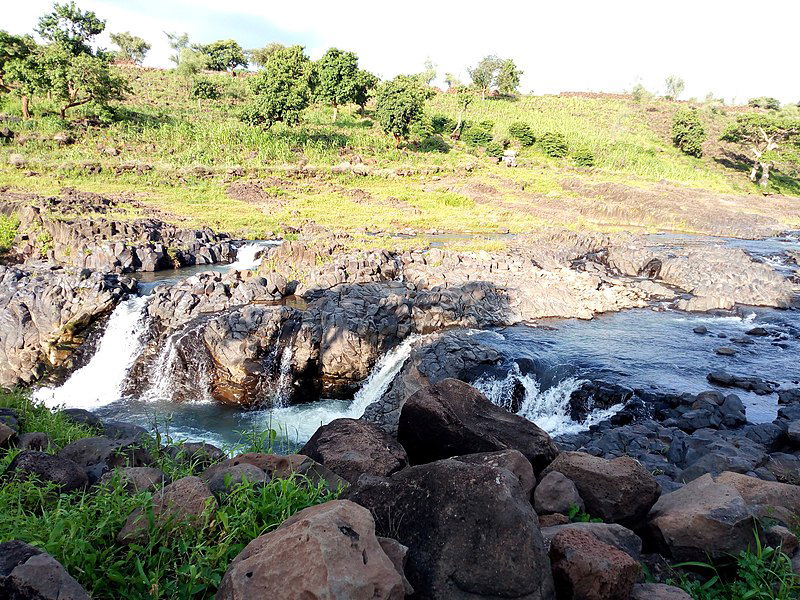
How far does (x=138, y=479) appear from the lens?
454 cm

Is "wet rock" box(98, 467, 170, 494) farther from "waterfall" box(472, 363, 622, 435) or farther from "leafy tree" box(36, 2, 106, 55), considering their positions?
"leafy tree" box(36, 2, 106, 55)

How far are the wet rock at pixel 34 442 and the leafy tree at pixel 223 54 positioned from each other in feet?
289

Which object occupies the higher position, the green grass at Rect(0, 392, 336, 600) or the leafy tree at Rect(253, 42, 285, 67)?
the leafy tree at Rect(253, 42, 285, 67)

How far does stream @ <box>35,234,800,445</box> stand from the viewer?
43.9 feet

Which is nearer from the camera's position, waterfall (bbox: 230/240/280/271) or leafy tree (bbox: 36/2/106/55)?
waterfall (bbox: 230/240/280/271)

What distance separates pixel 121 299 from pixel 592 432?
15.4 meters

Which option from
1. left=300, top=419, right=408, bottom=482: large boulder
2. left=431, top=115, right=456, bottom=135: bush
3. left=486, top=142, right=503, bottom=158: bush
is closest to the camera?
left=300, top=419, right=408, bottom=482: large boulder

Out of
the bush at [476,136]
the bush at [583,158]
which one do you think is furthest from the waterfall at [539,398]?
the bush at [583,158]

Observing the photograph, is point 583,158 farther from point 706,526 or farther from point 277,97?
point 706,526

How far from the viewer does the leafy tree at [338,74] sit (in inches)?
2237

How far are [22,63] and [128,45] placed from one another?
5811 cm

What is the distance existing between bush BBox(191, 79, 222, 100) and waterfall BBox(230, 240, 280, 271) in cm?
4245

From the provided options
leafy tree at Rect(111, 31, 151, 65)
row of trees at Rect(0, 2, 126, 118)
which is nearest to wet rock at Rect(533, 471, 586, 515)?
row of trees at Rect(0, 2, 126, 118)

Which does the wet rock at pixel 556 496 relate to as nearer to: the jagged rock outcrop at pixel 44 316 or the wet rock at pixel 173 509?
the wet rock at pixel 173 509
